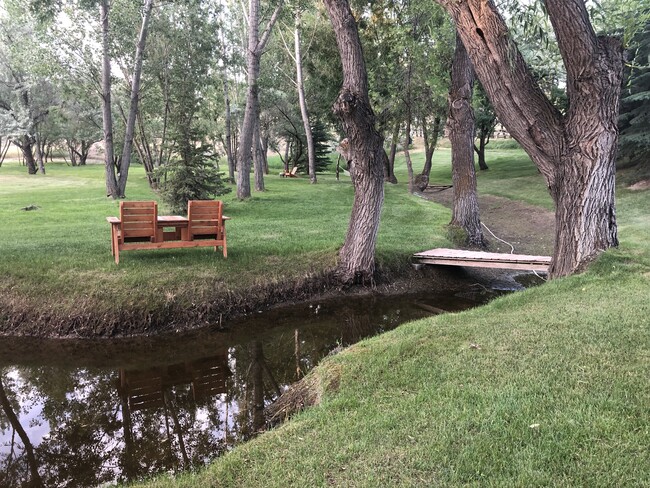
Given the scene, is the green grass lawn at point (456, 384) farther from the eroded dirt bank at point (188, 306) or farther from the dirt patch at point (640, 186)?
the dirt patch at point (640, 186)

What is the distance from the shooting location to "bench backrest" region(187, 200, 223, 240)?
8609 mm

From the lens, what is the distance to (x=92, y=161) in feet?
192

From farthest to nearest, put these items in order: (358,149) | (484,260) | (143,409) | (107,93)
→ (107,93) < (484,260) < (358,149) < (143,409)

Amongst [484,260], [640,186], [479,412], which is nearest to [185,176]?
[484,260]

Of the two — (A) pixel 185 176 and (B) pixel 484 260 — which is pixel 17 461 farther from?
(A) pixel 185 176

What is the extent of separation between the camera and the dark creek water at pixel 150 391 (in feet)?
14.4

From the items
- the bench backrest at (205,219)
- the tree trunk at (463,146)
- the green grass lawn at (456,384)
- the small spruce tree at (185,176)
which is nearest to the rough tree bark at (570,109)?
the green grass lawn at (456,384)

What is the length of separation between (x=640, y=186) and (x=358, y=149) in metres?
16.8

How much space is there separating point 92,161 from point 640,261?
2437 inches

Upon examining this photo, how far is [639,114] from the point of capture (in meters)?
19.7

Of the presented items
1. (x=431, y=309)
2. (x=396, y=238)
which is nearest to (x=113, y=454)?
(x=431, y=309)

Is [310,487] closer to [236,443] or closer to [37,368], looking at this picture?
[236,443]

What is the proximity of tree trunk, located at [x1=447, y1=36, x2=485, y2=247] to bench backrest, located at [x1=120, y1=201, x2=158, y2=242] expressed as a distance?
26.1 ft

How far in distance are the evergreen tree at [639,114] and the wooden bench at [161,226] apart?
16.9m
